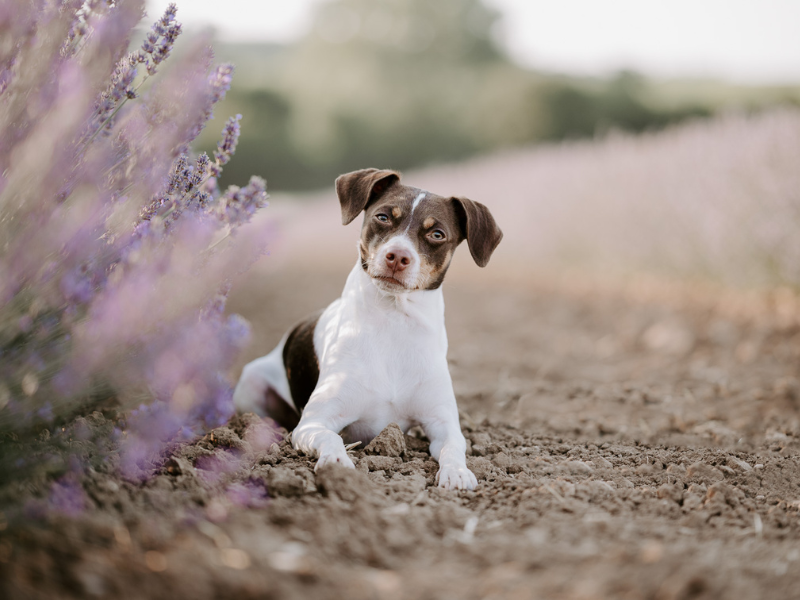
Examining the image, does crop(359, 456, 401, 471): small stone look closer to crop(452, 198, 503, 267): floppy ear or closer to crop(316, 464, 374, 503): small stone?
crop(316, 464, 374, 503): small stone

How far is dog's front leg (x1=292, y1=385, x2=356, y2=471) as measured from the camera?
264 centimetres

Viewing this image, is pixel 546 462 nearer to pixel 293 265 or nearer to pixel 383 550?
pixel 383 550

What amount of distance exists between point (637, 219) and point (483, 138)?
22.5m

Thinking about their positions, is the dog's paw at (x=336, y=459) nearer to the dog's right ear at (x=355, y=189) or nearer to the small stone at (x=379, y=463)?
the small stone at (x=379, y=463)

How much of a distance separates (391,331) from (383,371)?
8.0 inches

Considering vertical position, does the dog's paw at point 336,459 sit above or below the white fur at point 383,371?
below

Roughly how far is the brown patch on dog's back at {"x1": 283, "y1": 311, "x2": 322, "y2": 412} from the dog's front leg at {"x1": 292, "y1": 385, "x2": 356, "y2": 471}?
13.0 inches

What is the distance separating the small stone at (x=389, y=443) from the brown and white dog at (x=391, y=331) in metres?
0.13

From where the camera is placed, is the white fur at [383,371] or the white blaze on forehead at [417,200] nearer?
the white fur at [383,371]

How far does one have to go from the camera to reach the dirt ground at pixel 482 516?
5.53 feet

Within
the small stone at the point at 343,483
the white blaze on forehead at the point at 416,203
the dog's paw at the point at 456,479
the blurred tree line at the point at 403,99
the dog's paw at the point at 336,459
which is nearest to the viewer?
the small stone at the point at 343,483

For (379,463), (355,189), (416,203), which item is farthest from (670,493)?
(355,189)

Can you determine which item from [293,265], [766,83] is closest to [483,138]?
[766,83]

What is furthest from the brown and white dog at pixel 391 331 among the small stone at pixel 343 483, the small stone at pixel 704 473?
the small stone at pixel 704 473
